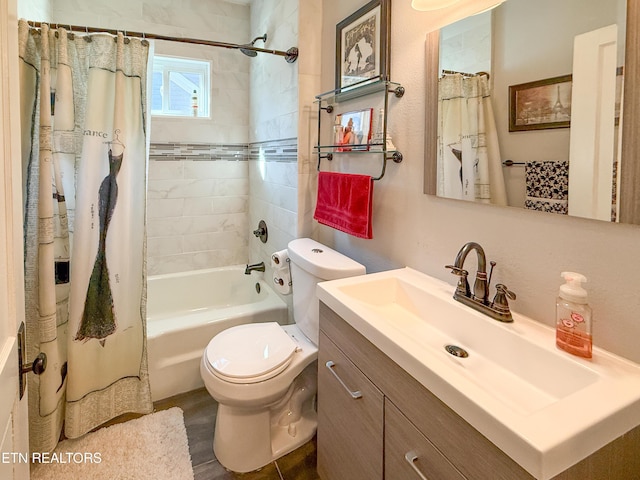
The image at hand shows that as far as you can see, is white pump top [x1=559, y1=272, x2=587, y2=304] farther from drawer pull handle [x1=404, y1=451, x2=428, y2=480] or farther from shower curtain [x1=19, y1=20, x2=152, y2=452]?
shower curtain [x1=19, y1=20, x2=152, y2=452]

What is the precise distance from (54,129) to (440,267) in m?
1.73

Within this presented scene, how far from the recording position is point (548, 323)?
101cm

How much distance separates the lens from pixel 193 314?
2.40 metres

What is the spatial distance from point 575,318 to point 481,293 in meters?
0.28

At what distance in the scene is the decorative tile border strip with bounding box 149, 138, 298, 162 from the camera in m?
2.45

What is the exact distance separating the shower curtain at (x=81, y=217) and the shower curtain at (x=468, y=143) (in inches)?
54.4

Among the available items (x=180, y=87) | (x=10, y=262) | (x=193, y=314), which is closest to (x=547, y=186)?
(x=10, y=262)

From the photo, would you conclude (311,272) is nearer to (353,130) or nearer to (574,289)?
(353,130)

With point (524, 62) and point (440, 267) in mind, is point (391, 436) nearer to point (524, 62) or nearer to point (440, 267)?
point (440, 267)

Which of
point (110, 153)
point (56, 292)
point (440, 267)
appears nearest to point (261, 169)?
point (110, 153)

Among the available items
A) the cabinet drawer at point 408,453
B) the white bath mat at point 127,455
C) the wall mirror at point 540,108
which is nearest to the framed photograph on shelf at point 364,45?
the wall mirror at point 540,108

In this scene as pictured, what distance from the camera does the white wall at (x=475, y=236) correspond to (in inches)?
33.7

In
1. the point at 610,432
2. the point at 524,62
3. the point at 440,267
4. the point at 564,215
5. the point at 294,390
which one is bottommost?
the point at 294,390

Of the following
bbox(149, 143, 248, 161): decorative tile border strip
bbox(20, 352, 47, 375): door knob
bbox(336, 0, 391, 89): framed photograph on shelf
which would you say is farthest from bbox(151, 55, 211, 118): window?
bbox(20, 352, 47, 375): door knob
